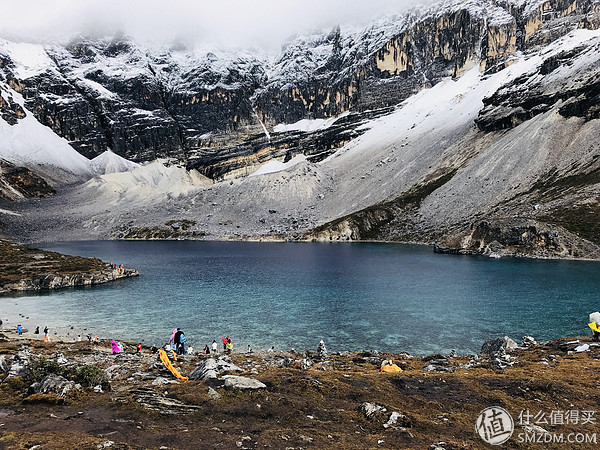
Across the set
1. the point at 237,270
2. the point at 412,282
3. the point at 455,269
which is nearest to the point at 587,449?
the point at 412,282

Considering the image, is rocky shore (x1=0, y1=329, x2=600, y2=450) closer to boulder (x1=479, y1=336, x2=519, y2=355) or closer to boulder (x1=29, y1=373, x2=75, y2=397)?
boulder (x1=29, y1=373, x2=75, y2=397)

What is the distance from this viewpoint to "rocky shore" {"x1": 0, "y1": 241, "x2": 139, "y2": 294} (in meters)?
83.9

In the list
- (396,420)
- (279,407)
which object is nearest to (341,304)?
(279,407)

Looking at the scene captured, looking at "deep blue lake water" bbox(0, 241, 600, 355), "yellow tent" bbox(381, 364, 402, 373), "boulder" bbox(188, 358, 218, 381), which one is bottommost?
"deep blue lake water" bbox(0, 241, 600, 355)

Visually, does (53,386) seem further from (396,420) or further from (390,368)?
(390,368)

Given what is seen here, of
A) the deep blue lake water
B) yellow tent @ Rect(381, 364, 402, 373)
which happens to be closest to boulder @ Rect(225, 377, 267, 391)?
yellow tent @ Rect(381, 364, 402, 373)

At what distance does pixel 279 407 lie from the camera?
16281 mm

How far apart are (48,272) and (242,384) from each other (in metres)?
92.2

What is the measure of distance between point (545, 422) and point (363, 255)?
11250 centimetres

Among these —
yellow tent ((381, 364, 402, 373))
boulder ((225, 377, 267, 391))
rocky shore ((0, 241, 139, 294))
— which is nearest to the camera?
boulder ((225, 377, 267, 391))

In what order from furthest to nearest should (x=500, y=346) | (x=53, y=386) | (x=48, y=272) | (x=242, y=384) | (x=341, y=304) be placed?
(x=48, y=272), (x=341, y=304), (x=500, y=346), (x=242, y=384), (x=53, y=386)

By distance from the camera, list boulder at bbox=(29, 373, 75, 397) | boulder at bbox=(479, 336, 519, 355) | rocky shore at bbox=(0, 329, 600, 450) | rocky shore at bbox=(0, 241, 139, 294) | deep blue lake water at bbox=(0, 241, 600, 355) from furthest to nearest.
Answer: rocky shore at bbox=(0, 241, 139, 294) < deep blue lake water at bbox=(0, 241, 600, 355) < boulder at bbox=(479, 336, 519, 355) < boulder at bbox=(29, 373, 75, 397) < rocky shore at bbox=(0, 329, 600, 450)

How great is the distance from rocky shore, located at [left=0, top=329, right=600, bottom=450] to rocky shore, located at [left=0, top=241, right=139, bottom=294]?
73.7 meters

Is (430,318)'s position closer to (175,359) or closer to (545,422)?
(175,359)
